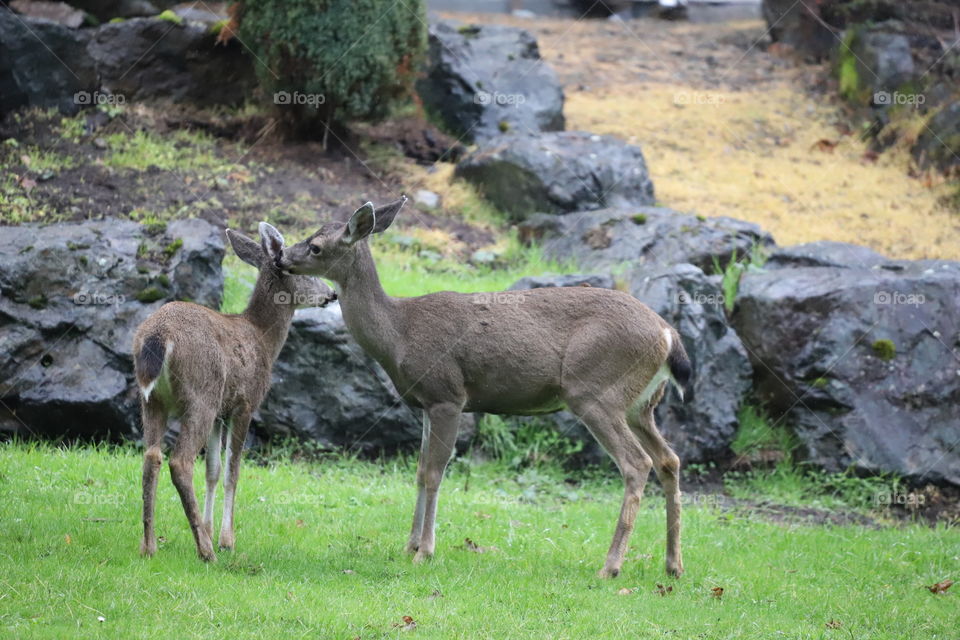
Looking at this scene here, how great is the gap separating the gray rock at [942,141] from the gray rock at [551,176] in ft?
19.4

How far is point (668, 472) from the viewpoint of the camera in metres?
7.75

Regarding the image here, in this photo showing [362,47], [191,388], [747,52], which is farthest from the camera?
[747,52]

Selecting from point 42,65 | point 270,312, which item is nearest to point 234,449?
point 270,312

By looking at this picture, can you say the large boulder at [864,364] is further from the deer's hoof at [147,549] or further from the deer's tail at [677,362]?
the deer's hoof at [147,549]

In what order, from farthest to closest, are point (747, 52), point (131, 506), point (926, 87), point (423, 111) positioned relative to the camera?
point (747, 52), point (926, 87), point (423, 111), point (131, 506)

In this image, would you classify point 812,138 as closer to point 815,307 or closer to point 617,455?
point 815,307

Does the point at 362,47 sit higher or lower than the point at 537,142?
higher

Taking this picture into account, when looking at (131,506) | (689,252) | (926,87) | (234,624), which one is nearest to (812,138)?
(926,87)

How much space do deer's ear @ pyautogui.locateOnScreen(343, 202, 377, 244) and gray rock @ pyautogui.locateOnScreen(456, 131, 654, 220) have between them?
27.7 feet

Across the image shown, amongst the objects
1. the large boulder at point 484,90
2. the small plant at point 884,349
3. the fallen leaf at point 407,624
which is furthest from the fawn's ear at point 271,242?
the large boulder at point 484,90

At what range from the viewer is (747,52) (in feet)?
80.8

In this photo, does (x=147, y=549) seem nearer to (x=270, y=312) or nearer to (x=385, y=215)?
(x=270, y=312)

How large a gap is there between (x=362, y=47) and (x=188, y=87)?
3130 millimetres

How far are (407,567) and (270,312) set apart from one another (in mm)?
2192
